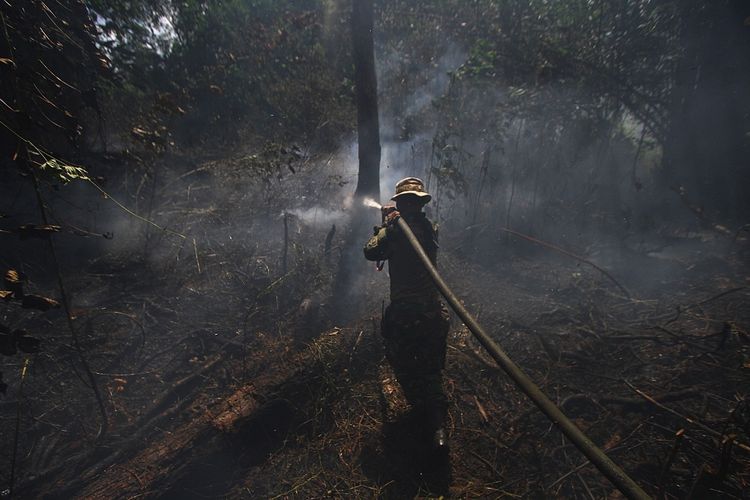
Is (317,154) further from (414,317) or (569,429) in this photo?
(569,429)

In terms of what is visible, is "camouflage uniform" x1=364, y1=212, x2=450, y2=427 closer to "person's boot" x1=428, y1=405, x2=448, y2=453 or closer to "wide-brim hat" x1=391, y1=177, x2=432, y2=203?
"person's boot" x1=428, y1=405, x2=448, y2=453

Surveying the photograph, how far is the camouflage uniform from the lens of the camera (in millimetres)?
3102

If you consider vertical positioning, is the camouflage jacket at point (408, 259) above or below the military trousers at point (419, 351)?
above

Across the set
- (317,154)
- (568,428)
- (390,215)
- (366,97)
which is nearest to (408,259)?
(390,215)

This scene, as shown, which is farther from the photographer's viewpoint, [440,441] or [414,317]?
[414,317]

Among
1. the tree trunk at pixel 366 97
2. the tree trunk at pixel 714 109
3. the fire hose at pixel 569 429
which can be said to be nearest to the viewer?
the fire hose at pixel 569 429

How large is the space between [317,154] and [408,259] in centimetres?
600

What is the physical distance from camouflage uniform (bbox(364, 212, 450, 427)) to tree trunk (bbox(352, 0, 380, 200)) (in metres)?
3.31

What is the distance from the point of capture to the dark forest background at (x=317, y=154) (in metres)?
4.48

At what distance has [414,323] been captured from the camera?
3217 millimetres

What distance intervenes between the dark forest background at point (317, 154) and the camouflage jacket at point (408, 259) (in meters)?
1.16

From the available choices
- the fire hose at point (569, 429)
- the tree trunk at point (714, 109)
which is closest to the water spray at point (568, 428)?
the fire hose at point (569, 429)

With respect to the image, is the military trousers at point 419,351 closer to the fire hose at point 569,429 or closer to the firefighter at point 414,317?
the firefighter at point 414,317

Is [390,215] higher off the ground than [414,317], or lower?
higher
